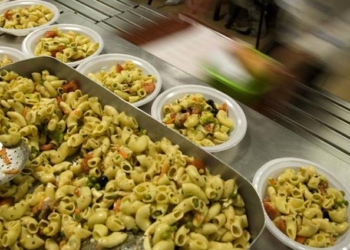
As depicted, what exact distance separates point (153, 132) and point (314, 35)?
758 mm

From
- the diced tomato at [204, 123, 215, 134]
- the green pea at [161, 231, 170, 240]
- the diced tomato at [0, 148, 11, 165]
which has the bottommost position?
the diced tomato at [0, 148, 11, 165]

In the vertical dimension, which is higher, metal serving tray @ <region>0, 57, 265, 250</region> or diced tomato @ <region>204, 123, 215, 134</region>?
metal serving tray @ <region>0, 57, 265, 250</region>

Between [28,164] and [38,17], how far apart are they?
825 millimetres

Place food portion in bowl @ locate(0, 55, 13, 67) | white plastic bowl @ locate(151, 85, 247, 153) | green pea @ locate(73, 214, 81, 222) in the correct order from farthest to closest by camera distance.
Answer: food portion in bowl @ locate(0, 55, 13, 67) → white plastic bowl @ locate(151, 85, 247, 153) → green pea @ locate(73, 214, 81, 222)

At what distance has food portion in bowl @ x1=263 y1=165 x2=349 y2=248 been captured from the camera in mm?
1005

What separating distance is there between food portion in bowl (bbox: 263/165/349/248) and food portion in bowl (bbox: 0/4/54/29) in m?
1.10

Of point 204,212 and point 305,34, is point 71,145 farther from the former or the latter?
point 305,34

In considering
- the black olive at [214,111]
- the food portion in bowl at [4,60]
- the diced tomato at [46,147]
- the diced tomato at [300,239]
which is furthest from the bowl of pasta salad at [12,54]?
the diced tomato at [300,239]

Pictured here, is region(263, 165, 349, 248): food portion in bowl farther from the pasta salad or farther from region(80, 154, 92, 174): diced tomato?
region(80, 154, 92, 174): diced tomato

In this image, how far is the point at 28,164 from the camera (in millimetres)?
1076

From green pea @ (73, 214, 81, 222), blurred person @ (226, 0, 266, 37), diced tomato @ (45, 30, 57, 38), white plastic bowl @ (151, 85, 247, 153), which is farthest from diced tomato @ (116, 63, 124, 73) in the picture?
→ blurred person @ (226, 0, 266, 37)

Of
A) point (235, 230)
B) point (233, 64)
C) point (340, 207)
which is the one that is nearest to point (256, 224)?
point (235, 230)

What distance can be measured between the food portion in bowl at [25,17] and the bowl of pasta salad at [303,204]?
3.51 ft

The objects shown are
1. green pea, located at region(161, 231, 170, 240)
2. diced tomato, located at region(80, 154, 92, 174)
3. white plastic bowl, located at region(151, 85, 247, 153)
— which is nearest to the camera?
green pea, located at region(161, 231, 170, 240)
